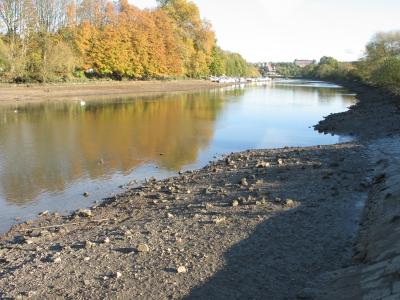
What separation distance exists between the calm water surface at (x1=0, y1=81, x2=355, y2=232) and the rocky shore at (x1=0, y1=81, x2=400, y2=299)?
83.5 inches

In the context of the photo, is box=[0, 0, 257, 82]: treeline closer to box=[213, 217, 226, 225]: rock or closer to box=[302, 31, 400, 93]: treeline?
box=[302, 31, 400, 93]: treeline

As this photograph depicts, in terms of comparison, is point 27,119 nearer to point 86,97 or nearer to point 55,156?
point 55,156

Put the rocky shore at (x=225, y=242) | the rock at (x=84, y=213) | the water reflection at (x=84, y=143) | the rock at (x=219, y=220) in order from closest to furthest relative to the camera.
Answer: the rocky shore at (x=225, y=242), the rock at (x=219, y=220), the rock at (x=84, y=213), the water reflection at (x=84, y=143)

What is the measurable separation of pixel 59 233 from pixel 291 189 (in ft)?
25.2

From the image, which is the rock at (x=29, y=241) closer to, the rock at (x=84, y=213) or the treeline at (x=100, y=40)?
the rock at (x=84, y=213)

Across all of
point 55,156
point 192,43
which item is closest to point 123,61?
point 192,43

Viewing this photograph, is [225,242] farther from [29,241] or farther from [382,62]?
[382,62]

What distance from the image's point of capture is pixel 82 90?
213ft

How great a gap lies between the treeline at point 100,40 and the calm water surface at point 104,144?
16.6 m

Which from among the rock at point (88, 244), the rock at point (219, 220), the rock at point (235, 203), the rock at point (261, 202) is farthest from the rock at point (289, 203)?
the rock at point (88, 244)

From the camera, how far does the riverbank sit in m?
53.2

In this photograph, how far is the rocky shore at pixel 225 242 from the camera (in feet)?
27.3

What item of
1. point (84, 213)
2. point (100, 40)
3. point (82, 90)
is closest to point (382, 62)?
point (82, 90)

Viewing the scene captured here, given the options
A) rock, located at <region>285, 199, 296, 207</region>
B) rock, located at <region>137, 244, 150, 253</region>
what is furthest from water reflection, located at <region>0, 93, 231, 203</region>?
rock, located at <region>285, 199, 296, 207</region>
